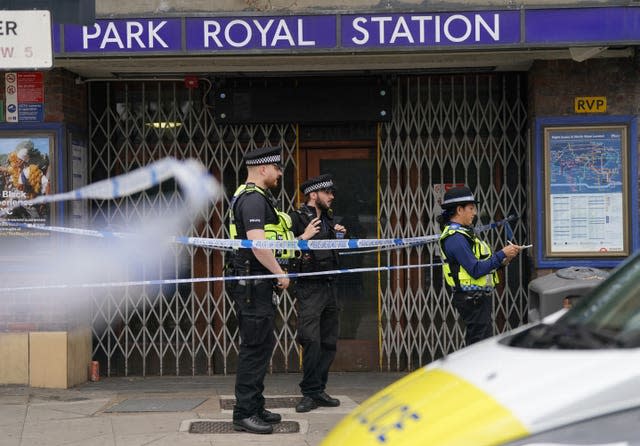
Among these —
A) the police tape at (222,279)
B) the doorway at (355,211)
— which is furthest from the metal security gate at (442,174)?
the police tape at (222,279)

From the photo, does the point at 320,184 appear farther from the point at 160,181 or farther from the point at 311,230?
the point at 160,181

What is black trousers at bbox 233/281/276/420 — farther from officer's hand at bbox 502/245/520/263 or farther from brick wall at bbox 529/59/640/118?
brick wall at bbox 529/59/640/118

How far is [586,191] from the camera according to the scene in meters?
8.55

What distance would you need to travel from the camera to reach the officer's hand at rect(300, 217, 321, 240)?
23.8 ft

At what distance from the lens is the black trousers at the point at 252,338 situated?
21.5 feet

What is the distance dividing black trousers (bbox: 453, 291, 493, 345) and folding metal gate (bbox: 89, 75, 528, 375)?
2.42m

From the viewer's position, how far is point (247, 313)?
21.6 ft

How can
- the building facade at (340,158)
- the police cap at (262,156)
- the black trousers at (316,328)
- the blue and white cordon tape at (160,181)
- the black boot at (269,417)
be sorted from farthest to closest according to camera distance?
the building facade at (340,158) < the blue and white cordon tape at (160,181) < the black trousers at (316,328) < the black boot at (269,417) < the police cap at (262,156)

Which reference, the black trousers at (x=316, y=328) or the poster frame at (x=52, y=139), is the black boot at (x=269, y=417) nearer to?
the black trousers at (x=316, y=328)

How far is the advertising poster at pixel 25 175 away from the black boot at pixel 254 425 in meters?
3.10

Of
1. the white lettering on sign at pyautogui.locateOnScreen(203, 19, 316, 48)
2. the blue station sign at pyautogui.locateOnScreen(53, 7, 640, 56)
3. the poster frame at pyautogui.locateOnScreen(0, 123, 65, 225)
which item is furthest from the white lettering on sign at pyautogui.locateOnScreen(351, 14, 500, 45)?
the poster frame at pyautogui.locateOnScreen(0, 123, 65, 225)

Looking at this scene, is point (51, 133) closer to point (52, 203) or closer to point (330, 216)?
point (52, 203)

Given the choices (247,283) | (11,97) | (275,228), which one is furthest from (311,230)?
(11,97)

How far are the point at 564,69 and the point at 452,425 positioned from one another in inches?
252
